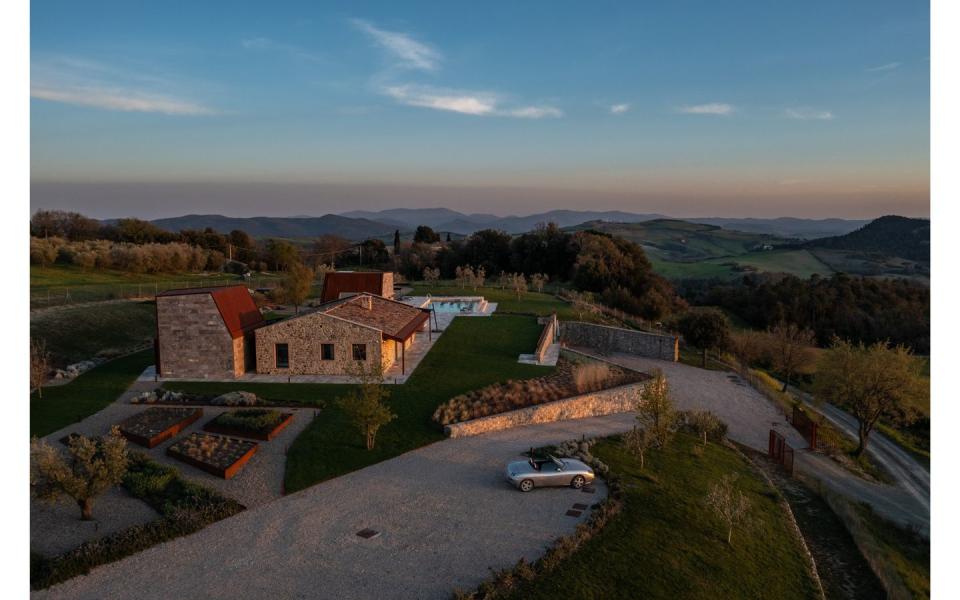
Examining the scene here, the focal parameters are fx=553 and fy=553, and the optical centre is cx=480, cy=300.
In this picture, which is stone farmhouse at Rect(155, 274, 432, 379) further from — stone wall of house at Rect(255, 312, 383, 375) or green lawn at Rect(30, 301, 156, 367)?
green lawn at Rect(30, 301, 156, 367)

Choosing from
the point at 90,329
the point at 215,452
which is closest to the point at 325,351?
the point at 215,452

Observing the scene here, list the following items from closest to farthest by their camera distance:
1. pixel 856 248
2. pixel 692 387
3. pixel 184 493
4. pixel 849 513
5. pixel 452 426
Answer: pixel 184 493
pixel 849 513
pixel 452 426
pixel 692 387
pixel 856 248

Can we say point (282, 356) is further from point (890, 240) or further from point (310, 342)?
point (890, 240)

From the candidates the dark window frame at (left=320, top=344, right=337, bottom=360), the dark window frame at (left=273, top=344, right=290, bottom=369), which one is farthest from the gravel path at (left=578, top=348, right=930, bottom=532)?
the dark window frame at (left=273, top=344, right=290, bottom=369)

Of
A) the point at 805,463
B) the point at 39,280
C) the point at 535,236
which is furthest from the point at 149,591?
the point at 535,236

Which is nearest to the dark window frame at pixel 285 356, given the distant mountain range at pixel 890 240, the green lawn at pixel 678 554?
the green lawn at pixel 678 554

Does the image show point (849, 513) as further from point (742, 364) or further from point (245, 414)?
point (742, 364)
